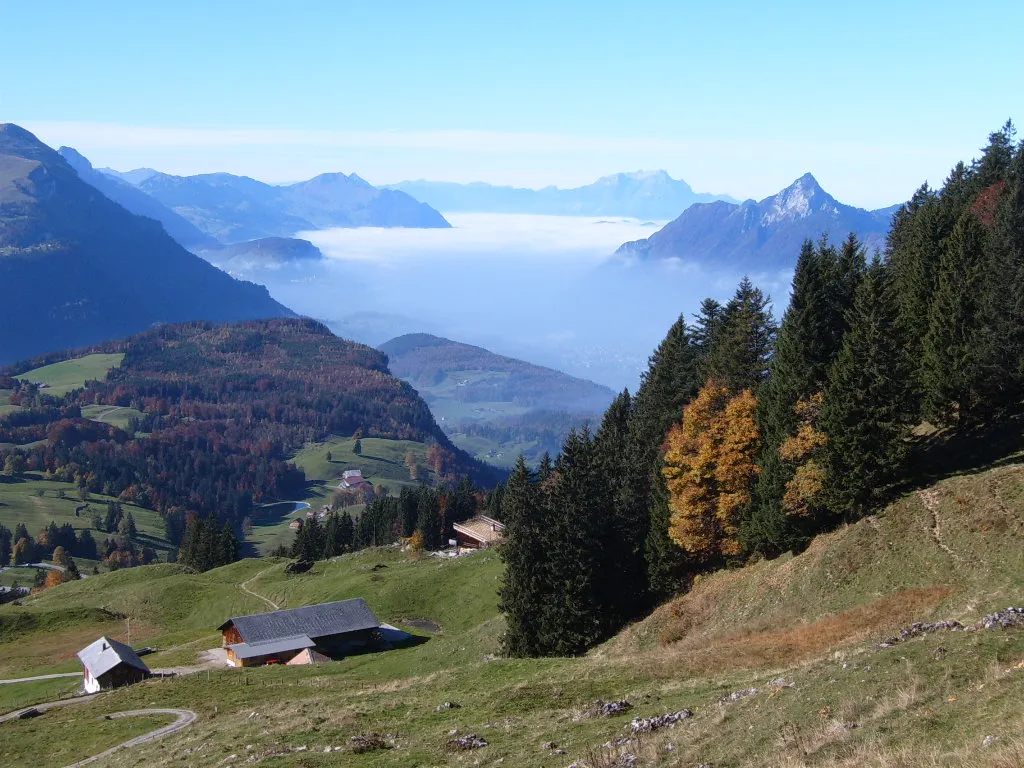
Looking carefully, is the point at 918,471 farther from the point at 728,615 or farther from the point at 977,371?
the point at 728,615

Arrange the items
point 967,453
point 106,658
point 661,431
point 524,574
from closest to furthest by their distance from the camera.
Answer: point 967,453 → point 524,574 → point 106,658 → point 661,431

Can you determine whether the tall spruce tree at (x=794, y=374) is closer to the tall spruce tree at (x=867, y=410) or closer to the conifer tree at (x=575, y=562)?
the tall spruce tree at (x=867, y=410)

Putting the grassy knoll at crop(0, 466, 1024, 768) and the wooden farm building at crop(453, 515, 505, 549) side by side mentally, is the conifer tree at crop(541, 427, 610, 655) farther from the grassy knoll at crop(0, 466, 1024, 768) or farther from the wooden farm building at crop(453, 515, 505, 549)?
the wooden farm building at crop(453, 515, 505, 549)

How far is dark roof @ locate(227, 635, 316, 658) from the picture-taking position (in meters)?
69.6

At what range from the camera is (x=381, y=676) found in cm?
5756

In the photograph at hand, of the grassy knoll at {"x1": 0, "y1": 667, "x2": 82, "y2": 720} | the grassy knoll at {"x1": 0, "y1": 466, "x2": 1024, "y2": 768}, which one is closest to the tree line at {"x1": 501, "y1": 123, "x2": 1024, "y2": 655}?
the grassy knoll at {"x1": 0, "y1": 466, "x2": 1024, "y2": 768}

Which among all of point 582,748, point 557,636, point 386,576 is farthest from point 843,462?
point 386,576

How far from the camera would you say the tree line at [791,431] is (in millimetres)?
46500

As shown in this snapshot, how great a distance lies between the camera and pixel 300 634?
2904 inches

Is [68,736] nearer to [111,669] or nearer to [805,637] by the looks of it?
[111,669]

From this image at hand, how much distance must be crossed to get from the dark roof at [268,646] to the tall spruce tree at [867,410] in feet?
149

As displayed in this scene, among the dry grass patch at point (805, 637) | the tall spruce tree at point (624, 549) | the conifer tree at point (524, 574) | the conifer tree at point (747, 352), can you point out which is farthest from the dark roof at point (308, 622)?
the dry grass patch at point (805, 637)

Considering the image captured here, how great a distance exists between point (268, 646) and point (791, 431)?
152 feet

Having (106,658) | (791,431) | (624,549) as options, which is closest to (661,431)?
(624,549)
